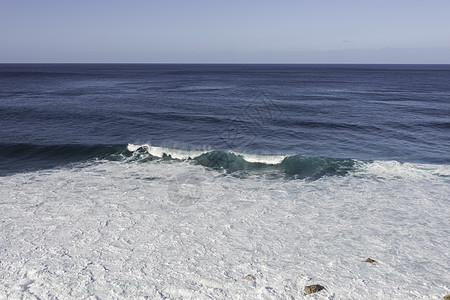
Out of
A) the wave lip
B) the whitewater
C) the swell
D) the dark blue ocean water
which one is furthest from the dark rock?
the swell

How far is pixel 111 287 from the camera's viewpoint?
35.0ft

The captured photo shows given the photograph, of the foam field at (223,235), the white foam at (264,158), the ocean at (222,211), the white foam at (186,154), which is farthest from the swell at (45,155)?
the white foam at (264,158)

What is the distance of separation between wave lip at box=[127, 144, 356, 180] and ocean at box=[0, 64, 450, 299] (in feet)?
0.55

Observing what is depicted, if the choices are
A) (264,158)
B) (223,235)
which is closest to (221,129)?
(264,158)

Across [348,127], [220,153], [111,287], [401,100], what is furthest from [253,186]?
[401,100]

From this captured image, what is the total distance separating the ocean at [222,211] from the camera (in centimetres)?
1100

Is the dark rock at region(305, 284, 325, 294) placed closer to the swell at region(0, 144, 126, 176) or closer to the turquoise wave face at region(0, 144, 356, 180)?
the turquoise wave face at region(0, 144, 356, 180)

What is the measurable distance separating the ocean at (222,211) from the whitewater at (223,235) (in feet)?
0.21

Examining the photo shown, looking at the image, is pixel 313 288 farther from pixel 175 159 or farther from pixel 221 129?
pixel 221 129

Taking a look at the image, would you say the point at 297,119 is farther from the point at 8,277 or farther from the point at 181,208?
the point at 8,277

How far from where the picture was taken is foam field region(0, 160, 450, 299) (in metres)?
10.8

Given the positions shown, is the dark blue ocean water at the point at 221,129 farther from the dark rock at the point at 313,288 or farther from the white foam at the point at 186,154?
the dark rock at the point at 313,288

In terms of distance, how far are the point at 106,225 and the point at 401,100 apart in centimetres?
5339

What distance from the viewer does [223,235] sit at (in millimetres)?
13969
